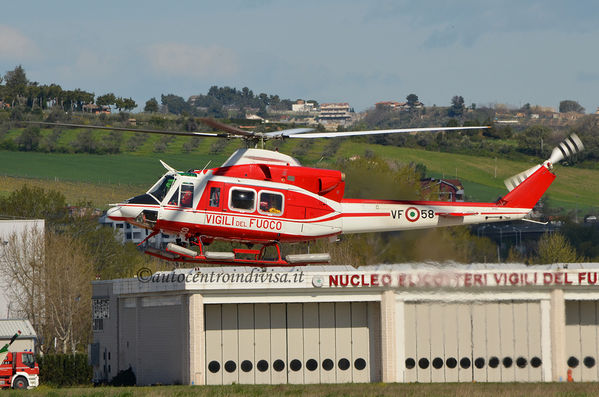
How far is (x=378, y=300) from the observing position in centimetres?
5225

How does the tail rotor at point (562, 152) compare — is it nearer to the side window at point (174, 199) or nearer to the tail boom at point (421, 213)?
the tail boom at point (421, 213)

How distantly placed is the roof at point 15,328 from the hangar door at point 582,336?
31.8 meters

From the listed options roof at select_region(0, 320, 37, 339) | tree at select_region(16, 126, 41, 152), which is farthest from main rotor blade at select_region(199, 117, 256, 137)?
tree at select_region(16, 126, 41, 152)

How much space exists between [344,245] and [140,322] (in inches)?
790

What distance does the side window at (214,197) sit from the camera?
35.0 m

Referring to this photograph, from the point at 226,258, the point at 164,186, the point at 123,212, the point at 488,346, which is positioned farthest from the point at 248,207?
the point at 488,346

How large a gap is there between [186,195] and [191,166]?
87519 mm

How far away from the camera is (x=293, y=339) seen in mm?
53000

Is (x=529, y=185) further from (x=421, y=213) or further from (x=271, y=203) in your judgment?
(x=271, y=203)

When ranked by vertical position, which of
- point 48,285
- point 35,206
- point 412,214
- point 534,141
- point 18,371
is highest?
A: point 534,141

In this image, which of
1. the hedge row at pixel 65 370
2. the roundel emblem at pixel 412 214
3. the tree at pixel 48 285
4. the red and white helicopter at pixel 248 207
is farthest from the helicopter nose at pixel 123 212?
the tree at pixel 48 285

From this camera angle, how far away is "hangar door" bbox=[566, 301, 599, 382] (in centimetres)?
5159

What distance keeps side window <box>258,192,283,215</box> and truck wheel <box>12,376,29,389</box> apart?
80.2 feet

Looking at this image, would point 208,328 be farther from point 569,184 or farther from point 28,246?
point 569,184
